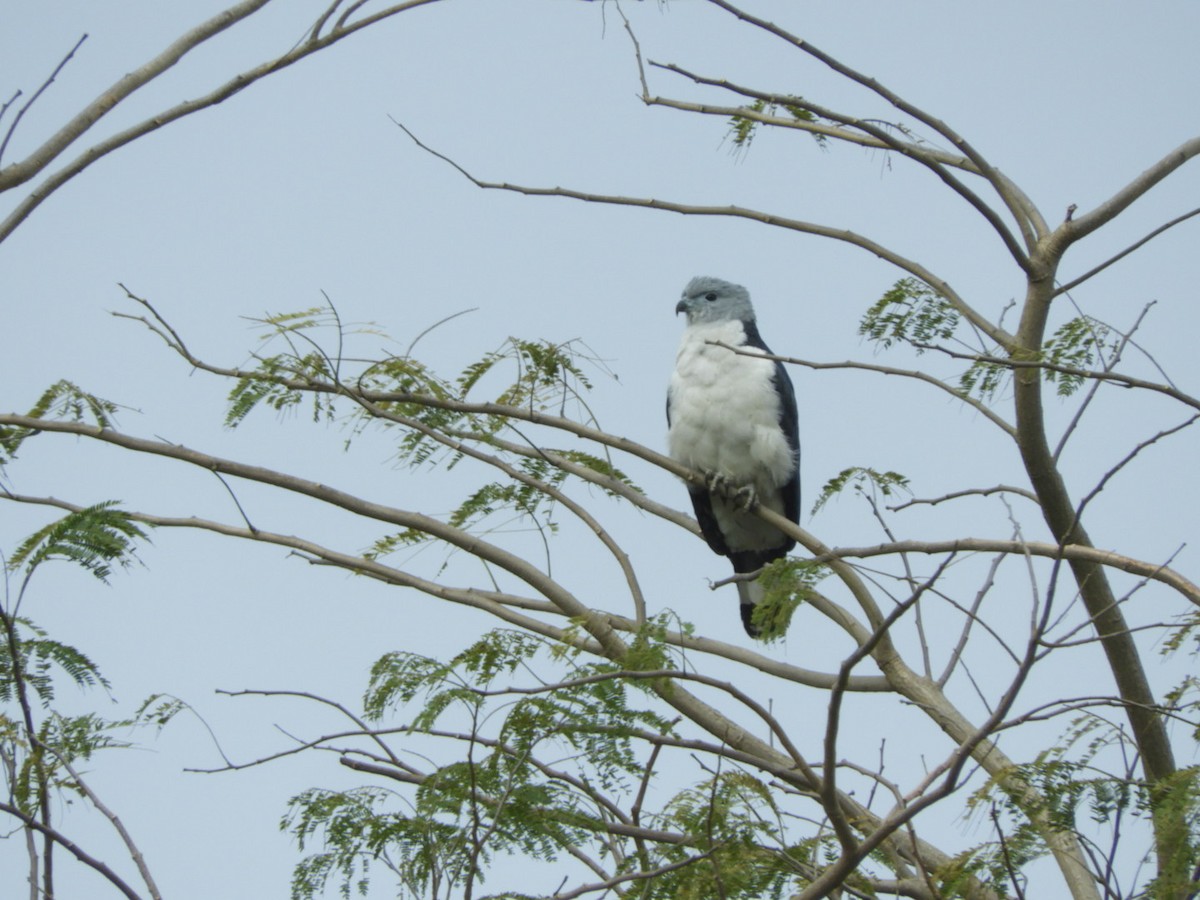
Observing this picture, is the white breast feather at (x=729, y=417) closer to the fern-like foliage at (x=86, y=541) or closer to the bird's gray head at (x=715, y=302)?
the bird's gray head at (x=715, y=302)

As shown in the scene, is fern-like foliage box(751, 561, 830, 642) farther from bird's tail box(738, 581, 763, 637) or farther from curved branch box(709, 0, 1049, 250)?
bird's tail box(738, 581, 763, 637)

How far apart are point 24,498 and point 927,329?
11.7 ft

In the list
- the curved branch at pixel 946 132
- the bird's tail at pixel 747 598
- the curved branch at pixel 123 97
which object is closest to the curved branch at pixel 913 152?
the curved branch at pixel 946 132

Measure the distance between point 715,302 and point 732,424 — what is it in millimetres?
968

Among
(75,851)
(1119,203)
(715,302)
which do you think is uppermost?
(715,302)

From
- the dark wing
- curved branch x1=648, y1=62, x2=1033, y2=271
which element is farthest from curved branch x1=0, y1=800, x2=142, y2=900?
the dark wing

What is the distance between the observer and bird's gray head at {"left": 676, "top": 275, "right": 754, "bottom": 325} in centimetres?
822

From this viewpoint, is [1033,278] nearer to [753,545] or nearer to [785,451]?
[785,451]

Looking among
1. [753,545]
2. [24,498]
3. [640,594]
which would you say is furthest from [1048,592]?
[753,545]

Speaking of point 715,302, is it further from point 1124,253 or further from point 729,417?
point 1124,253

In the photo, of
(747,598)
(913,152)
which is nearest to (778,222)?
(913,152)

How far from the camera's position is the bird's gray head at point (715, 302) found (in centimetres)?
822

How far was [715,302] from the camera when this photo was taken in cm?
825

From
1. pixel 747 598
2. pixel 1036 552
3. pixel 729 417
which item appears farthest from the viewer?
pixel 747 598
